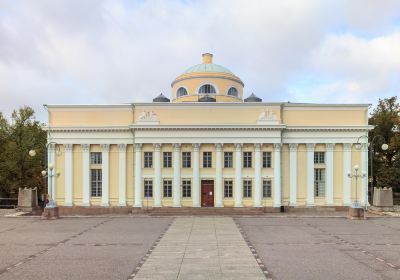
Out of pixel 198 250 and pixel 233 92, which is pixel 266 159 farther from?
pixel 198 250

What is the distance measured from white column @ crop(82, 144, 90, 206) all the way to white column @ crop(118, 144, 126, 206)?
283cm

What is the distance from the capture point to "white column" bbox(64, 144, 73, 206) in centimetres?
4169

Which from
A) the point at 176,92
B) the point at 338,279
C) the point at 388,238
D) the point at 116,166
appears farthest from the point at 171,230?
the point at 176,92

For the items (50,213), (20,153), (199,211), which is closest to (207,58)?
(199,211)

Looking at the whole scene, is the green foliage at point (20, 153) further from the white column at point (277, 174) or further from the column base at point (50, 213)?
the white column at point (277, 174)

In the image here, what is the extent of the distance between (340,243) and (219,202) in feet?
67.8

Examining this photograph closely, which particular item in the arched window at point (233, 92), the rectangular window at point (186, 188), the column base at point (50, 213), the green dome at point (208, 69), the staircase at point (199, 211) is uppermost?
the green dome at point (208, 69)

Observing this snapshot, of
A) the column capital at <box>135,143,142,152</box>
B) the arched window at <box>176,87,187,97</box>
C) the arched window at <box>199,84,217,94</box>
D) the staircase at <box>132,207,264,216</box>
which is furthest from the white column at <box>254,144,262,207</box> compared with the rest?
the arched window at <box>176,87,187,97</box>

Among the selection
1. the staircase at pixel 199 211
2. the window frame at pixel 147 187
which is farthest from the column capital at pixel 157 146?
the staircase at pixel 199 211

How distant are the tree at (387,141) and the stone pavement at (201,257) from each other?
109 ft

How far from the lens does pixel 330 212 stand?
39.9m

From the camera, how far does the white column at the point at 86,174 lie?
4166cm

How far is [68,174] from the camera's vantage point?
137ft

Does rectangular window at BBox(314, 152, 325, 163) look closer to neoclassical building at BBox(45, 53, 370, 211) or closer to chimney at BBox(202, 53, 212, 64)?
neoclassical building at BBox(45, 53, 370, 211)
